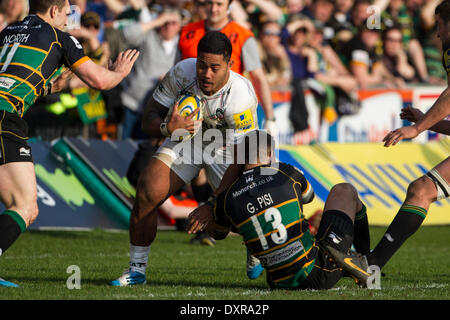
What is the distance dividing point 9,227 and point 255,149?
2079 mm

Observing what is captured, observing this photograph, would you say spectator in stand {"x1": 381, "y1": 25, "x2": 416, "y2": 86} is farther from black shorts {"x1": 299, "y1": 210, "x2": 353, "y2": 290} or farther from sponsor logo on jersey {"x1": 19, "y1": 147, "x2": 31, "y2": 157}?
sponsor logo on jersey {"x1": 19, "y1": 147, "x2": 31, "y2": 157}

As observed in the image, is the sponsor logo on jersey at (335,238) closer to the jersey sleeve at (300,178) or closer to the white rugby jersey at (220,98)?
the jersey sleeve at (300,178)

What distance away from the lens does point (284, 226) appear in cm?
617

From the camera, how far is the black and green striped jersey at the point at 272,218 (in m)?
6.16

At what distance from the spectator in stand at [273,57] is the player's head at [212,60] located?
7.55 metres

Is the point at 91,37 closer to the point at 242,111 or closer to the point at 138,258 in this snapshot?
the point at 242,111

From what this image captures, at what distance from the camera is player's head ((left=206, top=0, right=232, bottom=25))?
32.4 ft

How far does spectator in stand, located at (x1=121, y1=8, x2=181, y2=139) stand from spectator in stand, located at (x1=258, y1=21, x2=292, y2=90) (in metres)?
2.11

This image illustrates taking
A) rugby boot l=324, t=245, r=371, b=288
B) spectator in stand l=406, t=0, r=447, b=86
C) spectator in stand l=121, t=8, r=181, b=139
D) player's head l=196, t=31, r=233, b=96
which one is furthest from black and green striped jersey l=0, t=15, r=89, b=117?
spectator in stand l=406, t=0, r=447, b=86

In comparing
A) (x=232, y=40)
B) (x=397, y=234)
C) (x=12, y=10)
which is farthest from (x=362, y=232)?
(x=12, y=10)

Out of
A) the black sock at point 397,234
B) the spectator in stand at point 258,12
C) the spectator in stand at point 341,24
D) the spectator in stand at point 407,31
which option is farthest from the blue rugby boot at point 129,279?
the spectator in stand at point 407,31

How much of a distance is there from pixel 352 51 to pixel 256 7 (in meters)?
2.04

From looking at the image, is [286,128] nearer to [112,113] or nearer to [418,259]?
[112,113]

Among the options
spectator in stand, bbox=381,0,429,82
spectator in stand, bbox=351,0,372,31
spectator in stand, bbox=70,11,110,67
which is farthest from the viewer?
spectator in stand, bbox=381,0,429,82
